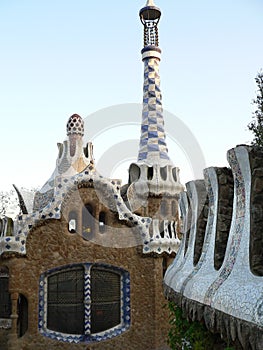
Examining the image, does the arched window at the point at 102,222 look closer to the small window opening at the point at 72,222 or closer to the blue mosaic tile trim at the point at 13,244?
the small window opening at the point at 72,222

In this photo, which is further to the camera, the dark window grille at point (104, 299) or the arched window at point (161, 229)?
the arched window at point (161, 229)

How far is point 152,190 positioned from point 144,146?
194cm

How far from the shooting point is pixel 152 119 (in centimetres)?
1425

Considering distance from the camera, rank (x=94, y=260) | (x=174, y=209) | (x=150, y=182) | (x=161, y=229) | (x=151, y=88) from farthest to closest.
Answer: (x=151, y=88) < (x=174, y=209) < (x=150, y=182) < (x=161, y=229) < (x=94, y=260)

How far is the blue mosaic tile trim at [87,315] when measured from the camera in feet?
32.5

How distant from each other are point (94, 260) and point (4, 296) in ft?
9.65

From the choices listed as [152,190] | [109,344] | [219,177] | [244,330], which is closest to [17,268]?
[109,344]

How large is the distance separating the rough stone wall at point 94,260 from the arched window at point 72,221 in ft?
0.48

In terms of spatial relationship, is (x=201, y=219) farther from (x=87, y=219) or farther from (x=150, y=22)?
(x=150, y=22)

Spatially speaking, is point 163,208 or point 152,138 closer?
point 163,208

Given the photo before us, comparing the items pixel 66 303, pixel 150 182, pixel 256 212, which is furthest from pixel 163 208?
pixel 256 212

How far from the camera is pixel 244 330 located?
2709mm

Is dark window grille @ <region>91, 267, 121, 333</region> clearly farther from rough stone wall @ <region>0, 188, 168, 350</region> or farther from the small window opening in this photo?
the small window opening

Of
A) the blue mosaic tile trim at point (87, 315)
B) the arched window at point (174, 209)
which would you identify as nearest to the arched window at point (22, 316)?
the blue mosaic tile trim at point (87, 315)
